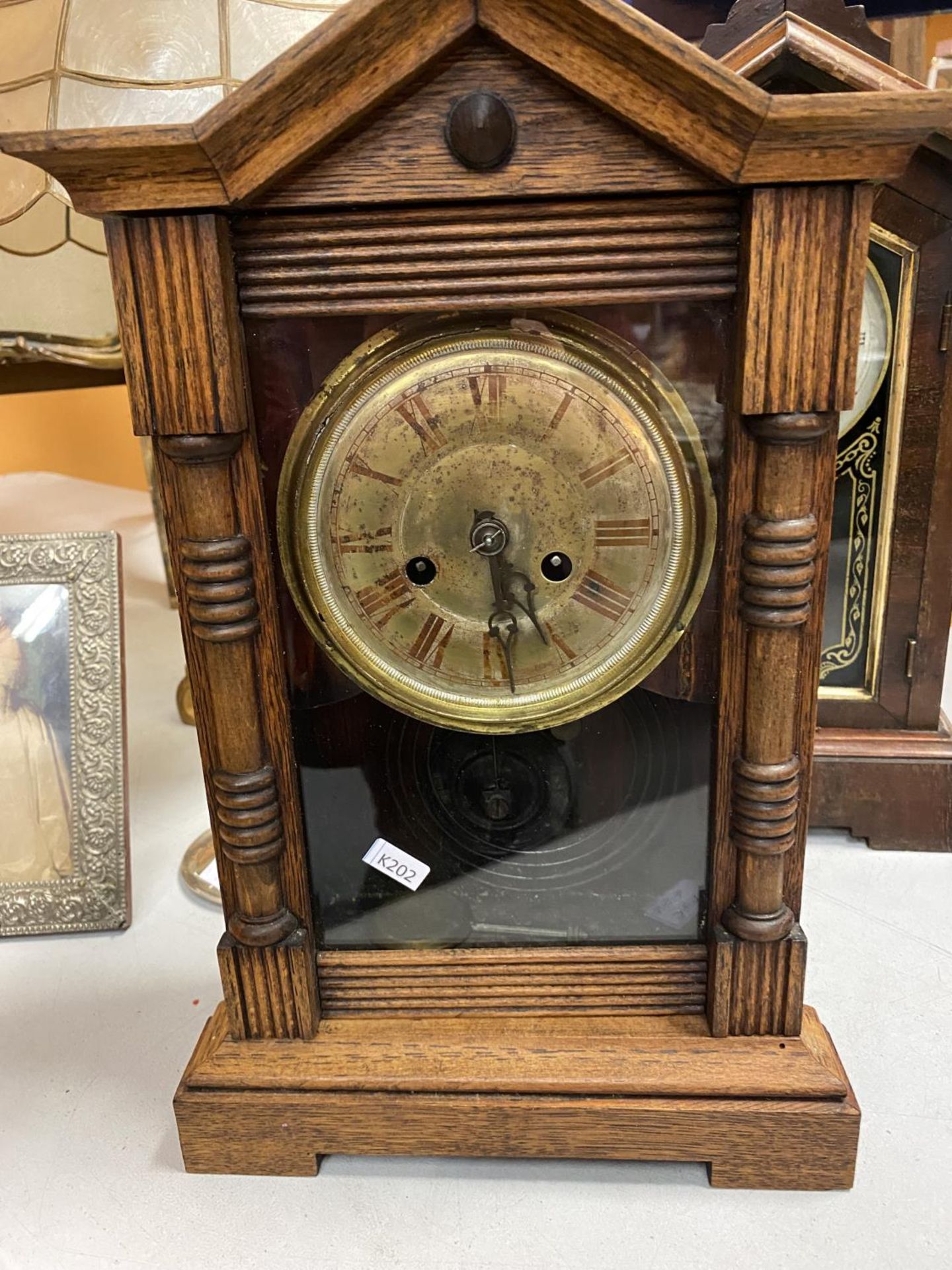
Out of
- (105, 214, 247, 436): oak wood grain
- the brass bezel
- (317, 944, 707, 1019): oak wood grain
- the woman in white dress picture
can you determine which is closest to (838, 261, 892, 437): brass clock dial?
the brass bezel

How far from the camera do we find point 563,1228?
108 centimetres

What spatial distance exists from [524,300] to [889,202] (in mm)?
814

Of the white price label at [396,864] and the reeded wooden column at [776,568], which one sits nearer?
the reeded wooden column at [776,568]

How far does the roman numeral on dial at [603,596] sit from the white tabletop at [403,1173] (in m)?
0.61

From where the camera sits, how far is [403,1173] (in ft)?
3.78

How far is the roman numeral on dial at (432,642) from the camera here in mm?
1051

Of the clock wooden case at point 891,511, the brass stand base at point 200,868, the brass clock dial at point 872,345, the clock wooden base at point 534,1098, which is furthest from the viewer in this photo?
the brass stand base at point 200,868

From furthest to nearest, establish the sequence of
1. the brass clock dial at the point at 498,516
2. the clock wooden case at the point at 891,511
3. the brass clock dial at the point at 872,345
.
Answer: the brass clock dial at the point at 872,345
the clock wooden case at the point at 891,511
the brass clock dial at the point at 498,516

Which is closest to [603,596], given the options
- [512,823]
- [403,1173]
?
[512,823]

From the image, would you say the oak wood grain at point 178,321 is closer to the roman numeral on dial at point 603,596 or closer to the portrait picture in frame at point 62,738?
the roman numeral on dial at point 603,596

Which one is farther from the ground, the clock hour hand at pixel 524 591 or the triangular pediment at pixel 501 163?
the triangular pediment at pixel 501 163

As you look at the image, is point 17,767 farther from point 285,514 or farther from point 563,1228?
point 563,1228

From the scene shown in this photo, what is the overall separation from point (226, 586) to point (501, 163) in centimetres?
45

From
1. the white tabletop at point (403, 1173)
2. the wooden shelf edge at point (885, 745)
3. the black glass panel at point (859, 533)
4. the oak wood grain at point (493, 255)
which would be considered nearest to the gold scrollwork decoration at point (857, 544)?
the black glass panel at point (859, 533)
